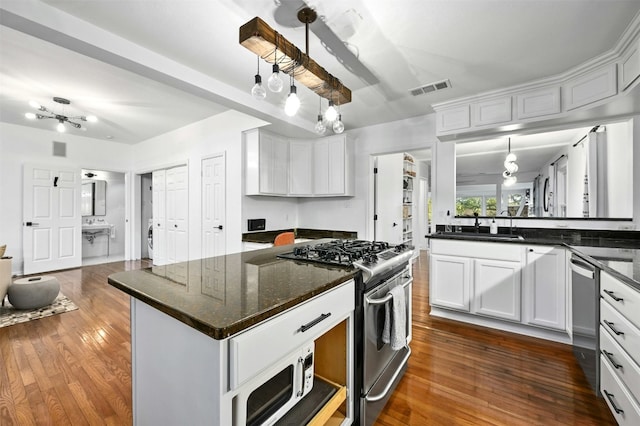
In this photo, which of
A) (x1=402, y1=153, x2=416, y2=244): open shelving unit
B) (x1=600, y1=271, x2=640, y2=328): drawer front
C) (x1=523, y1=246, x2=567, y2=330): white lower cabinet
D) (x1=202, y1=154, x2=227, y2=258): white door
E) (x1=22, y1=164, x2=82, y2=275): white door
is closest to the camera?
(x1=600, y1=271, x2=640, y2=328): drawer front

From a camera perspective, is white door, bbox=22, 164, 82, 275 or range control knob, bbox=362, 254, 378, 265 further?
white door, bbox=22, 164, 82, 275

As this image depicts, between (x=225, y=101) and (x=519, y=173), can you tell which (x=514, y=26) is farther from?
(x=225, y=101)

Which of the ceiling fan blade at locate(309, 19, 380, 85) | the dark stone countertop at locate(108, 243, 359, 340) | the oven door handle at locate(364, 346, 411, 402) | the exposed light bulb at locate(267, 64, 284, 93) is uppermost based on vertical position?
the ceiling fan blade at locate(309, 19, 380, 85)

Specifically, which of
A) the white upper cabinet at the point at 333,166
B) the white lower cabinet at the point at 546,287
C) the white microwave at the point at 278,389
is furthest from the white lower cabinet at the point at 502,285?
the white microwave at the point at 278,389

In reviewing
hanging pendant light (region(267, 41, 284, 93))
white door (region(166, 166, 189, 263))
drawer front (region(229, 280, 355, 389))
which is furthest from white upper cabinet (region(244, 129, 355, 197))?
drawer front (region(229, 280, 355, 389))

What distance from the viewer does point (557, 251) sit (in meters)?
2.39

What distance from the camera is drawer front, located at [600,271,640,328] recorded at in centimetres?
121

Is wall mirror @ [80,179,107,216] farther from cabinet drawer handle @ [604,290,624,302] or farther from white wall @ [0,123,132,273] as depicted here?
cabinet drawer handle @ [604,290,624,302]

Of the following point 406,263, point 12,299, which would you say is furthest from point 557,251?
point 12,299

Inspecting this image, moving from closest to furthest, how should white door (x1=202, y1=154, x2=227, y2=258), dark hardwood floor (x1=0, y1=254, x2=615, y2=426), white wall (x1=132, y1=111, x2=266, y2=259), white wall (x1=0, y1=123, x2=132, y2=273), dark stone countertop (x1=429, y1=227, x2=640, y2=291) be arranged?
dark stone countertop (x1=429, y1=227, x2=640, y2=291), dark hardwood floor (x1=0, y1=254, x2=615, y2=426), white wall (x1=132, y1=111, x2=266, y2=259), white door (x1=202, y1=154, x2=227, y2=258), white wall (x1=0, y1=123, x2=132, y2=273)

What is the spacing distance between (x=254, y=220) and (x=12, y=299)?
2814 mm

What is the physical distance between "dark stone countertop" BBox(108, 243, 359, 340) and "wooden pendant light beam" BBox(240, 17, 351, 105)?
123cm

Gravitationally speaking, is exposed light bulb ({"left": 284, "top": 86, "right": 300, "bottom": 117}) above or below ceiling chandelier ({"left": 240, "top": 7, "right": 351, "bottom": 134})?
below

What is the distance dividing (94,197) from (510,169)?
336 inches
